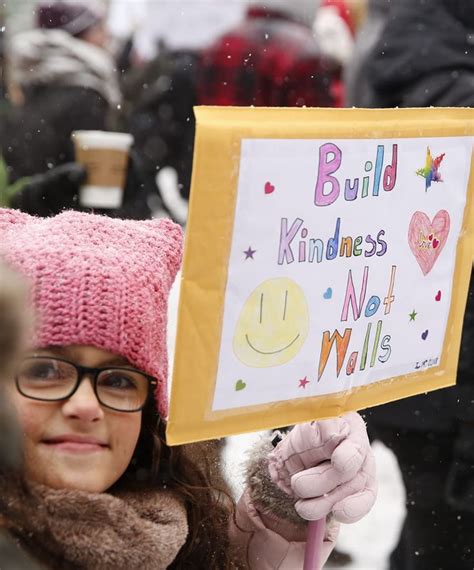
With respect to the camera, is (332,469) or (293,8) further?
(293,8)

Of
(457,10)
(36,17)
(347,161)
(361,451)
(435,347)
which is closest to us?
(347,161)

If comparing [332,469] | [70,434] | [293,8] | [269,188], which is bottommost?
[293,8]

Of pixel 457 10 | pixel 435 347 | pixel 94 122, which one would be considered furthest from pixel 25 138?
pixel 435 347

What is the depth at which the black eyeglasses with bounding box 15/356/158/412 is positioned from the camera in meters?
1.98

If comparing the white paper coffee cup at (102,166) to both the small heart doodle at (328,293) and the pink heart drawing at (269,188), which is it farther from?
the pink heart drawing at (269,188)

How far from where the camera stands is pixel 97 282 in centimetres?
204

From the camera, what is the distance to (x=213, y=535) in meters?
2.30

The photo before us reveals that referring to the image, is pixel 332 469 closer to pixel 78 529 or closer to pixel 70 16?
pixel 78 529

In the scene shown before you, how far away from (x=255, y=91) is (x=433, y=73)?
146 inches

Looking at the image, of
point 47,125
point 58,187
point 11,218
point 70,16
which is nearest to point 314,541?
point 11,218

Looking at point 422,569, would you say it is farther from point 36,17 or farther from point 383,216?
point 36,17

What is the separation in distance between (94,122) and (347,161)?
3.56 m

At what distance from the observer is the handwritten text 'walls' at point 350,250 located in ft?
6.57

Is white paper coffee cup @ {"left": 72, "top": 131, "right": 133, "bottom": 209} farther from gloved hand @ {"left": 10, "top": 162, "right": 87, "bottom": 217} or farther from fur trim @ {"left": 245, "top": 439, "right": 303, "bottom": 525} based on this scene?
fur trim @ {"left": 245, "top": 439, "right": 303, "bottom": 525}
